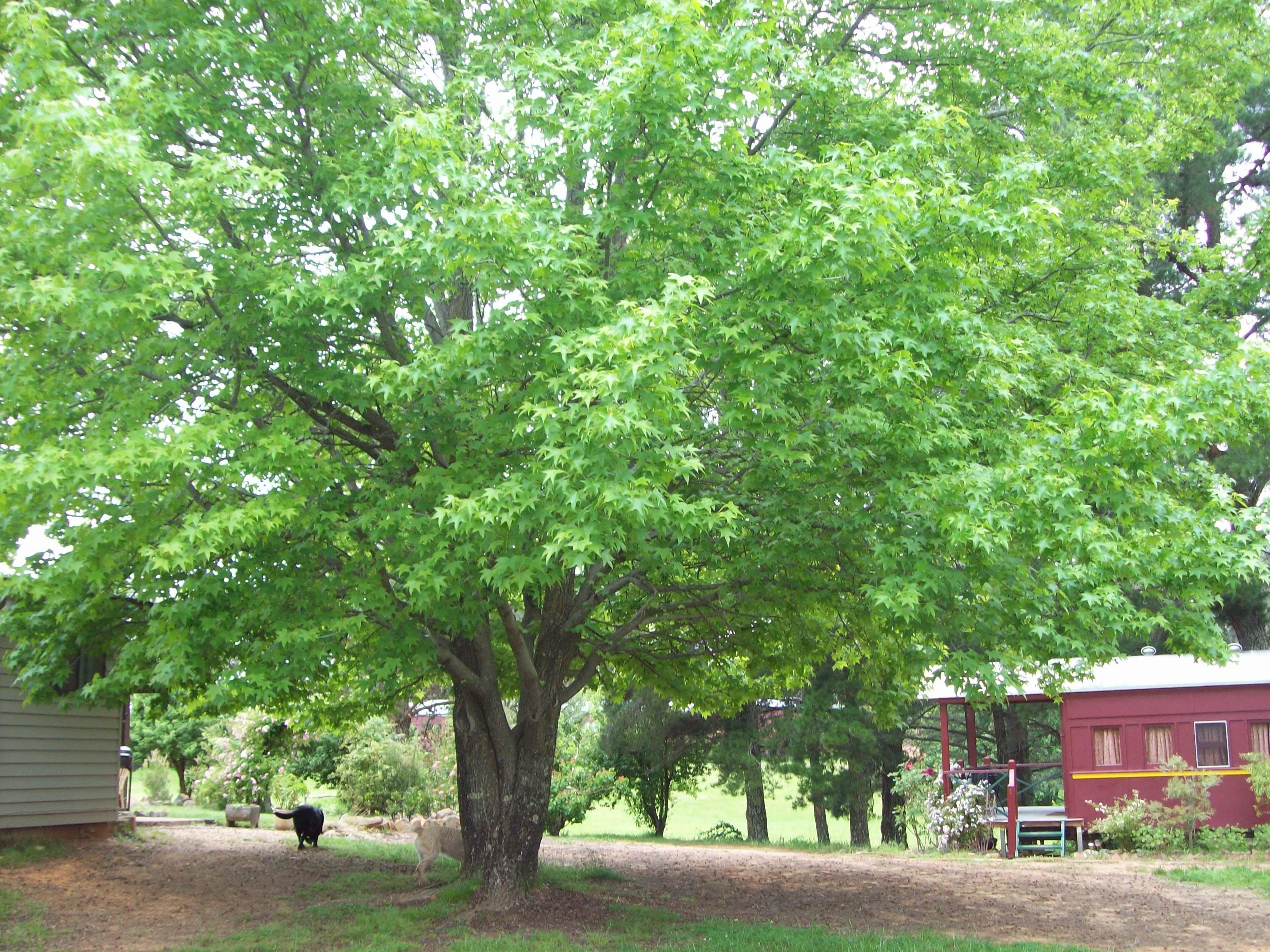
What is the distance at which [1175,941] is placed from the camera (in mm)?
10070

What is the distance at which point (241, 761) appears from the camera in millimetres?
22078

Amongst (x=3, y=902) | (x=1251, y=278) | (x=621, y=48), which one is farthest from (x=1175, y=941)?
(x=3, y=902)

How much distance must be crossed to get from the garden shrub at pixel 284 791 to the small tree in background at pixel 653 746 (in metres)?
6.65

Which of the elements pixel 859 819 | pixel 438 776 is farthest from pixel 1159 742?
pixel 438 776

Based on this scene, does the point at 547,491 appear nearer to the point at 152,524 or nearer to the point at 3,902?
the point at 152,524

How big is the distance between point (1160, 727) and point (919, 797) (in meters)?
4.26

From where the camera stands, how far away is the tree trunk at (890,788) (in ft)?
72.6

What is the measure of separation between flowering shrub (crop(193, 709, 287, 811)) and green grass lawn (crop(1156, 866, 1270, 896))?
1609 cm

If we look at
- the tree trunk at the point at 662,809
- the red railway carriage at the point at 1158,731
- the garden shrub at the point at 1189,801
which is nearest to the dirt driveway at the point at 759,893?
the garden shrub at the point at 1189,801

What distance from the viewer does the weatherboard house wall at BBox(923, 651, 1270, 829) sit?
17.2m

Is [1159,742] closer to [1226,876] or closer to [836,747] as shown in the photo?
[1226,876]

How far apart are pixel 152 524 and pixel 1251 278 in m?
10.7

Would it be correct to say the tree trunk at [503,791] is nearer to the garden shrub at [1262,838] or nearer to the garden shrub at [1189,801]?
the garden shrub at [1189,801]

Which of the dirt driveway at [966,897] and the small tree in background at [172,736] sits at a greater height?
the small tree in background at [172,736]
